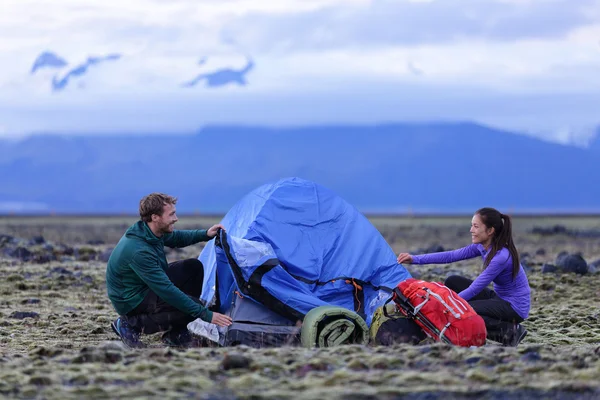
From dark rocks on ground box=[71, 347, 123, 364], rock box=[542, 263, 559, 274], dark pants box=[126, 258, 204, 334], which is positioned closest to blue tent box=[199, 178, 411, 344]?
dark pants box=[126, 258, 204, 334]

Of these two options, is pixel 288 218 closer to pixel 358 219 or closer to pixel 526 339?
pixel 358 219

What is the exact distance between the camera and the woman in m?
9.82

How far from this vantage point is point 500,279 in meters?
10.1

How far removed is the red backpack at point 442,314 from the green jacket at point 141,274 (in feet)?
6.85

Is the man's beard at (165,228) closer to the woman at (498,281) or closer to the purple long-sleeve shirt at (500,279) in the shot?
the purple long-sleeve shirt at (500,279)

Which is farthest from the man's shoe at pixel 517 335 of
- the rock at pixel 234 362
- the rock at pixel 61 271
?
the rock at pixel 61 271

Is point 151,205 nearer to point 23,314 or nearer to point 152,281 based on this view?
point 152,281

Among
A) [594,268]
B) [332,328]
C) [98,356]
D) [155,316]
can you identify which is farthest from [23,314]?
[594,268]

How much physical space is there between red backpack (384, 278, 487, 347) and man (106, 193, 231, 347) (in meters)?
1.90

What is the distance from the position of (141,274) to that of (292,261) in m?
1.84

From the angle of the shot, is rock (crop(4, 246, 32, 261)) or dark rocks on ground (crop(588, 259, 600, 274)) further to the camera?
rock (crop(4, 246, 32, 261))

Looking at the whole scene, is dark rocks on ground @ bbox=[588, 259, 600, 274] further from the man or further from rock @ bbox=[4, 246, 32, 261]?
rock @ bbox=[4, 246, 32, 261]

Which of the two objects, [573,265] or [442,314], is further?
[573,265]

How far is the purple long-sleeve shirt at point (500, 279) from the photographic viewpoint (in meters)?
9.77
